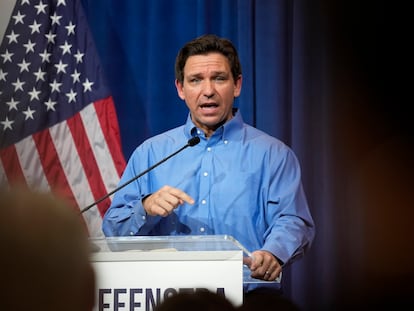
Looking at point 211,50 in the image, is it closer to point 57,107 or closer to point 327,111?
point 327,111

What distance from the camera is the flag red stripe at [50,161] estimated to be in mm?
4477

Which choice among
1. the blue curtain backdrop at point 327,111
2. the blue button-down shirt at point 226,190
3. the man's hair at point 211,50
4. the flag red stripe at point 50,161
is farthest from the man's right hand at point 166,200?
the flag red stripe at point 50,161

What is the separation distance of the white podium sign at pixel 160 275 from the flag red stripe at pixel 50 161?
7.69 feet

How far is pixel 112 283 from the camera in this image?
84.4 inches

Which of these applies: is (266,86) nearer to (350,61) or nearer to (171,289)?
(350,61)

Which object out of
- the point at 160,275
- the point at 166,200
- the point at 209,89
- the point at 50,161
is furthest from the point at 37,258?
the point at 50,161

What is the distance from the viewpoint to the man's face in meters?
3.44

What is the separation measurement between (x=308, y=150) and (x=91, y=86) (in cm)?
124

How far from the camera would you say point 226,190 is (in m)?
3.26

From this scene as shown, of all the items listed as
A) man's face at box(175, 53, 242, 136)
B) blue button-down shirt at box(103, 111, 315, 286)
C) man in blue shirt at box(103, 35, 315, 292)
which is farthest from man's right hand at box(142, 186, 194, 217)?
man's face at box(175, 53, 242, 136)

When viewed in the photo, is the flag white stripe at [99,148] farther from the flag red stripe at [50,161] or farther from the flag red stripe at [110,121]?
the flag red stripe at [50,161]

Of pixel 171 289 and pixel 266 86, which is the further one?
pixel 266 86

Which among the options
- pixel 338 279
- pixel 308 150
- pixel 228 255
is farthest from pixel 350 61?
pixel 228 255

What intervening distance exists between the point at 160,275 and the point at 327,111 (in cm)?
236
